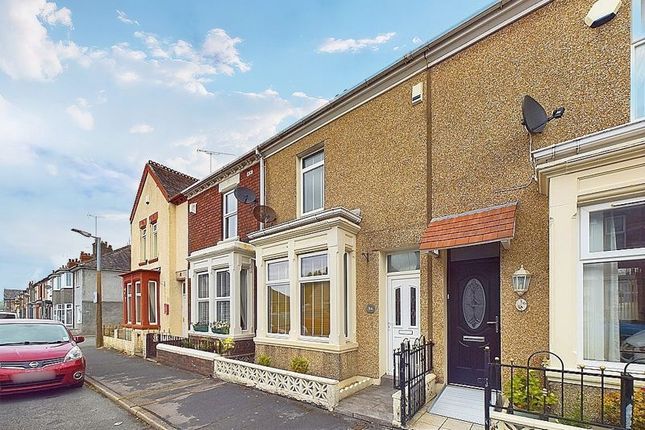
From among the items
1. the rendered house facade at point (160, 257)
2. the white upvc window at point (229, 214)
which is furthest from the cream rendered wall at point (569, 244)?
the rendered house facade at point (160, 257)

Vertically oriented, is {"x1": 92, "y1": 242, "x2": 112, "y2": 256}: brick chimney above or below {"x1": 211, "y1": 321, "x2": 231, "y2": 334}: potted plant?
above

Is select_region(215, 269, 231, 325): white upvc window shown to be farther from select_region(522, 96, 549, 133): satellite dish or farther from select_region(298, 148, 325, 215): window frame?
select_region(522, 96, 549, 133): satellite dish

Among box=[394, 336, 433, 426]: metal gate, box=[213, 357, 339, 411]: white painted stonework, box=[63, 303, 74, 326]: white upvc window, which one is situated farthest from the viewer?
box=[63, 303, 74, 326]: white upvc window

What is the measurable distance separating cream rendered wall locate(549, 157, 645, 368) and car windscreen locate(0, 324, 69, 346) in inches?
386

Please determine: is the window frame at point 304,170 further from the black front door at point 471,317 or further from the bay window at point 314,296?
the black front door at point 471,317

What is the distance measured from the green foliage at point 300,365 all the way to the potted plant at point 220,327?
3.62 meters

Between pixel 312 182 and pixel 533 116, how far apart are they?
5316 mm

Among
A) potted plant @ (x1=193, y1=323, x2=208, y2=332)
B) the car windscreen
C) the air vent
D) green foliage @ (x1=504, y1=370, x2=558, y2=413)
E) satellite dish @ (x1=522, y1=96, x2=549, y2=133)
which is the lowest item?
potted plant @ (x1=193, y1=323, x2=208, y2=332)

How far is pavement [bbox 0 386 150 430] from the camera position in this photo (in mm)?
6395

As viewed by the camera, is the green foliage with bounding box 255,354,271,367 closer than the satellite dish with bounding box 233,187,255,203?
Yes

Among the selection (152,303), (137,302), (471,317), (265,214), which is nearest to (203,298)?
(265,214)

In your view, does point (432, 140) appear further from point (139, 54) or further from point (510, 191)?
point (139, 54)

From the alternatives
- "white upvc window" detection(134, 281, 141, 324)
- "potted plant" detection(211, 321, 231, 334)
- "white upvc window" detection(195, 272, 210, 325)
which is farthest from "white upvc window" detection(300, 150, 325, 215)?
"white upvc window" detection(134, 281, 141, 324)

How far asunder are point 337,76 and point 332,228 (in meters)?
4.58
